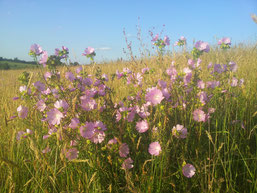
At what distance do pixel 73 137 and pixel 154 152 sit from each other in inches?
22.5

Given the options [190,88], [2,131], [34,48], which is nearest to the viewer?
[34,48]

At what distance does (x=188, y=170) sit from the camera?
1.31 meters

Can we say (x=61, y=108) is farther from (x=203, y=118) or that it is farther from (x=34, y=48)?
(x=203, y=118)

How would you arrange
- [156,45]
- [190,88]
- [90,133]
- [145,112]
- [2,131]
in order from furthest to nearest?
[156,45]
[2,131]
[190,88]
[145,112]
[90,133]

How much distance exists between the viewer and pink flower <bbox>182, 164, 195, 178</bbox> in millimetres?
1291

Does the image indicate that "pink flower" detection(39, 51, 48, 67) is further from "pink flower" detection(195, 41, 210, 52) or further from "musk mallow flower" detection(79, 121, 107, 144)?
"pink flower" detection(195, 41, 210, 52)

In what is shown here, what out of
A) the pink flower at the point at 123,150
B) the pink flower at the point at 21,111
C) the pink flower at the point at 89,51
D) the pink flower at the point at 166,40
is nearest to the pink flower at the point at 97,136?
the pink flower at the point at 123,150

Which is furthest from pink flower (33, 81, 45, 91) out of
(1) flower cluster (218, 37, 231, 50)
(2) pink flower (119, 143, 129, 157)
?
(1) flower cluster (218, 37, 231, 50)

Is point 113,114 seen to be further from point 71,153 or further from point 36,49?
point 36,49

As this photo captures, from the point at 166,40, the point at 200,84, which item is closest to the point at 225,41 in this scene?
the point at 166,40

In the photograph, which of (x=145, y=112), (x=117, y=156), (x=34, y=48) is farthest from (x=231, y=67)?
(x=34, y=48)

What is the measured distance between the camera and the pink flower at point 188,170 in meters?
1.29

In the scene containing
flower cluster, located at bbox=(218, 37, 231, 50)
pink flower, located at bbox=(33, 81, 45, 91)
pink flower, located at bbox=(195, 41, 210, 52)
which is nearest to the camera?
pink flower, located at bbox=(33, 81, 45, 91)

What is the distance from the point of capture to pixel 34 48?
1653mm
